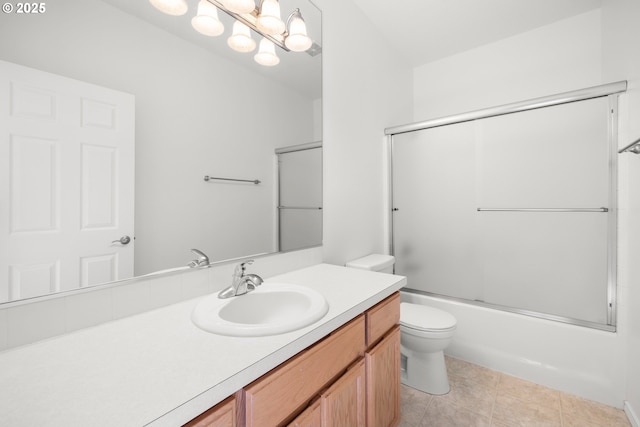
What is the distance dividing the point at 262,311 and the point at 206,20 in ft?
4.02

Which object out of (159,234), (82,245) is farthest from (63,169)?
(159,234)

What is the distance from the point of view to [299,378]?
786 millimetres

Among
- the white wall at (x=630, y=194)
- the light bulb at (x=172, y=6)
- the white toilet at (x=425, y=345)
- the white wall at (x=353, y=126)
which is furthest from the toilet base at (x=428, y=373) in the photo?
the light bulb at (x=172, y=6)

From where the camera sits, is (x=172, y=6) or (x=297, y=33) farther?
(x=297, y=33)

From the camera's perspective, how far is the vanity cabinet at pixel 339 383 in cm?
69

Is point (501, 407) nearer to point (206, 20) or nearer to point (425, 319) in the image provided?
point (425, 319)

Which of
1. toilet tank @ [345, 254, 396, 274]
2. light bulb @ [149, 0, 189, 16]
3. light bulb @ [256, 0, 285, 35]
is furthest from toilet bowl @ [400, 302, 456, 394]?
light bulb @ [149, 0, 189, 16]

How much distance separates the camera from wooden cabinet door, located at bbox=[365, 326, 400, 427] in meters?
1.12

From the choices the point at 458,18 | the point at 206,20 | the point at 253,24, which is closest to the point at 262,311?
the point at 206,20

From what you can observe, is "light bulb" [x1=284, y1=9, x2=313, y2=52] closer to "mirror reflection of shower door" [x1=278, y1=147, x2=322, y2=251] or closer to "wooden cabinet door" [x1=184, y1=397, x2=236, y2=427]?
"mirror reflection of shower door" [x1=278, y1=147, x2=322, y2=251]

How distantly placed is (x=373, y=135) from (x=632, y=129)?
58.4 inches

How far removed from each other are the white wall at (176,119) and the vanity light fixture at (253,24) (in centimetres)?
10

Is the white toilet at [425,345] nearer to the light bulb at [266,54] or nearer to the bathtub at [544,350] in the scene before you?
the bathtub at [544,350]

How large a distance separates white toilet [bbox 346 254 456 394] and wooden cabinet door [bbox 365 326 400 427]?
1.26 feet
